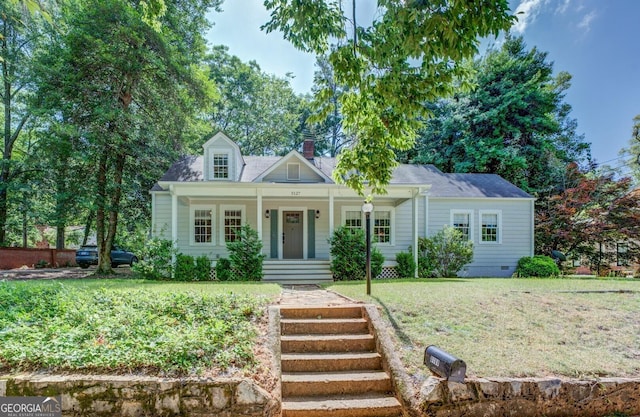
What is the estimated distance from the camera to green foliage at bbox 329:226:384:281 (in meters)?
10.9

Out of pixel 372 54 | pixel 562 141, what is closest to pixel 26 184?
pixel 372 54

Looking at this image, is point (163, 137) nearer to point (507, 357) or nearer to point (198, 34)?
point (198, 34)

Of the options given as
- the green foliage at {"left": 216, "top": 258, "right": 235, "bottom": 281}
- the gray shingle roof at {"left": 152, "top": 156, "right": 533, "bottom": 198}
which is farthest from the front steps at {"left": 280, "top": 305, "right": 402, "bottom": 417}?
the gray shingle roof at {"left": 152, "top": 156, "right": 533, "bottom": 198}

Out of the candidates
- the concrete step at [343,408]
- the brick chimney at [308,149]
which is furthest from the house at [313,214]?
the concrete step at [343,408]

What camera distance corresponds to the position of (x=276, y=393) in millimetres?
3732

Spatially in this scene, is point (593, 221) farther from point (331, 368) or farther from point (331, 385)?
point (331, 385)

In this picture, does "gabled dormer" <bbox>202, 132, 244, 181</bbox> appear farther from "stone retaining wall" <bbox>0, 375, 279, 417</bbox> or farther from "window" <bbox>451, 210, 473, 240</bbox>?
"stone retaining wall" <bbox>0, 375, 279, 417</bbox>

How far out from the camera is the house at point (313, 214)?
12727mm

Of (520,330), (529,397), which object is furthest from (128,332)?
(520,330)

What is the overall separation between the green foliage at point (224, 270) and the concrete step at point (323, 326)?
6013mm

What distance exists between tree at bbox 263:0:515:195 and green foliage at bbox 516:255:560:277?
9609mm

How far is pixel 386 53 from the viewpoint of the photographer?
4.69 m

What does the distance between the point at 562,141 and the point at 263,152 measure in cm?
1987

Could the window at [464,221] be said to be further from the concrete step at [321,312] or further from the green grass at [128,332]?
the green grass at [128,332]
